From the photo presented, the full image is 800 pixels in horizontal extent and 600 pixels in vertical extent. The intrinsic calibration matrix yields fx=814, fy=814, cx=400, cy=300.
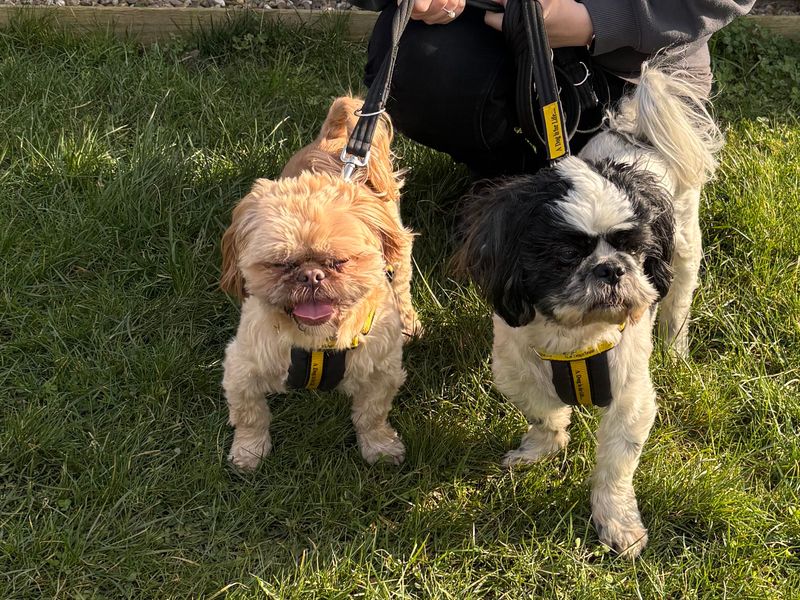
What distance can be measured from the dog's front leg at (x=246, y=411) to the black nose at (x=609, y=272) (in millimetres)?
1307

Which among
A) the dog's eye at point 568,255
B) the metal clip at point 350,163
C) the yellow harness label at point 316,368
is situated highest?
the dog's eye at point 568,255

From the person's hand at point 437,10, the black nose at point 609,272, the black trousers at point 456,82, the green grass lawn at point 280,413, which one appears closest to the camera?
the black nose at point 609,272

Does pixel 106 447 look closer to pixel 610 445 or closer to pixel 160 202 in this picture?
pixel 160 202

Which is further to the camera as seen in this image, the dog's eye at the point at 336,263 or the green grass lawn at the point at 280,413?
the green grass lawn at the point at 280,413

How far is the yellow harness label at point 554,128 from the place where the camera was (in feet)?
9.53

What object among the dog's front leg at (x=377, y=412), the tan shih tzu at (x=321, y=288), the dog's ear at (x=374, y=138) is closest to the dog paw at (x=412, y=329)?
the tan shih tzu at (x=321, y=288)

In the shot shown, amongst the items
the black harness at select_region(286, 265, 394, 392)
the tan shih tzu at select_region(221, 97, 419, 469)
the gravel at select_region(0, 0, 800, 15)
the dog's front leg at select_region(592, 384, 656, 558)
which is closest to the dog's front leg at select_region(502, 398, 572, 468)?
the dog's front leg at select_region(592, 384, 656, 558)

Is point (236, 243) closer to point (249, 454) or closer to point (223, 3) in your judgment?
point (249, 454)

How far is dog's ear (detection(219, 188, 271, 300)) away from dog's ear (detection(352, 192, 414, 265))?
35 centimetres

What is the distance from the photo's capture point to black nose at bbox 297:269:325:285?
2561 millimetres

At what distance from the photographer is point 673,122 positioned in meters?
2.94

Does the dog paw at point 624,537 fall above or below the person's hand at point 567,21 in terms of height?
below

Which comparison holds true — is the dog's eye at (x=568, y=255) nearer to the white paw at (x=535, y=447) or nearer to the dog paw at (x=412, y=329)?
the white paw at (x=535, y=447)

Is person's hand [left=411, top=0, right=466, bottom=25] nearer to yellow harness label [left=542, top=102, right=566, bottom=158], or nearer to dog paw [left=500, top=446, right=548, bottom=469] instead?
yellow harness label [left=542, top=102, right=566, bottom=158]
